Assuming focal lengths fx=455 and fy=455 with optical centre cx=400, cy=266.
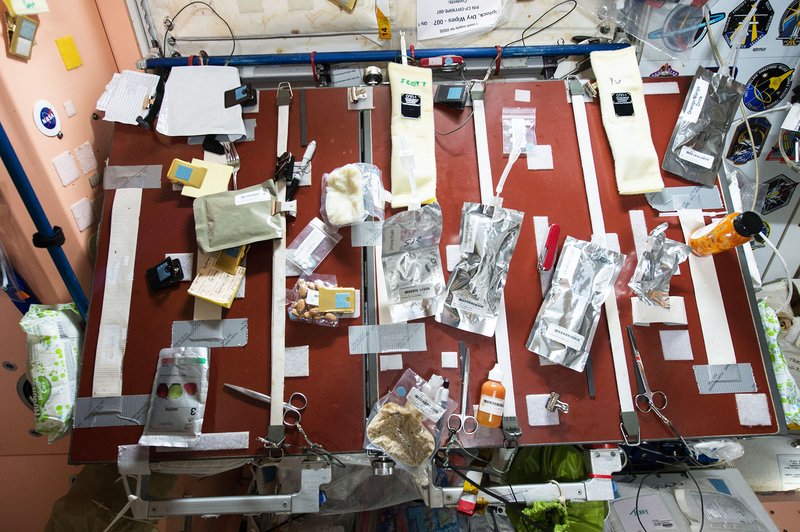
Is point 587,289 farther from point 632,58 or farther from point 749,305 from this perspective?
point 632,58

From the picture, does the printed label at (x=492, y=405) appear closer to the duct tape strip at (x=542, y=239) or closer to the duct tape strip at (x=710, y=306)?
the duct tape strip at (x=542, y=239)

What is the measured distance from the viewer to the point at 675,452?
5.21 feet

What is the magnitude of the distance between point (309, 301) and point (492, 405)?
0.64m

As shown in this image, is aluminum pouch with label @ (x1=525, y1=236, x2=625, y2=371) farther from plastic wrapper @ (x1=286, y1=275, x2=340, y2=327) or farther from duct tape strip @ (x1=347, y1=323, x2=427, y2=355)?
plastic wrapper @ (x1=286, y1=275, x2=340, y2=327)

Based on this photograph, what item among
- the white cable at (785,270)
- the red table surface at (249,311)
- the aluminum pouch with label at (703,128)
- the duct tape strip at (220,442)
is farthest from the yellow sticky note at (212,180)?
the white cable at (785,270)

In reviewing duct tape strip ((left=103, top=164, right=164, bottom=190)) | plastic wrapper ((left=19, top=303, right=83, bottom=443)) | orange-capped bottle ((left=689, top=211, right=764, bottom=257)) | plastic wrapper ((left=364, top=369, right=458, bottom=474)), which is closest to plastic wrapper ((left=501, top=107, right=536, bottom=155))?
orange-capped bottle ((left=689, top=211, right=764, bottom=257))

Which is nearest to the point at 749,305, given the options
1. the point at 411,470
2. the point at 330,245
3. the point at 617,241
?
the point at 617,241

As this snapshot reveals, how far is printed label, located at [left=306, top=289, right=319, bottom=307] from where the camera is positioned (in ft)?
4.68

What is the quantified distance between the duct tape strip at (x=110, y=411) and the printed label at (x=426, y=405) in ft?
2.72

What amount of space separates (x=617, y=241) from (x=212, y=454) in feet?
4.81

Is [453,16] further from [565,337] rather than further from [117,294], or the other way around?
[117,294]

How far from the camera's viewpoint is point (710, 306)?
58.4 inches

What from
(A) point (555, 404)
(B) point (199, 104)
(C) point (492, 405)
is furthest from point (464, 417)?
(B) point (199, 104)

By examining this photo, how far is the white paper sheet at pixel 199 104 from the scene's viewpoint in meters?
1.58
